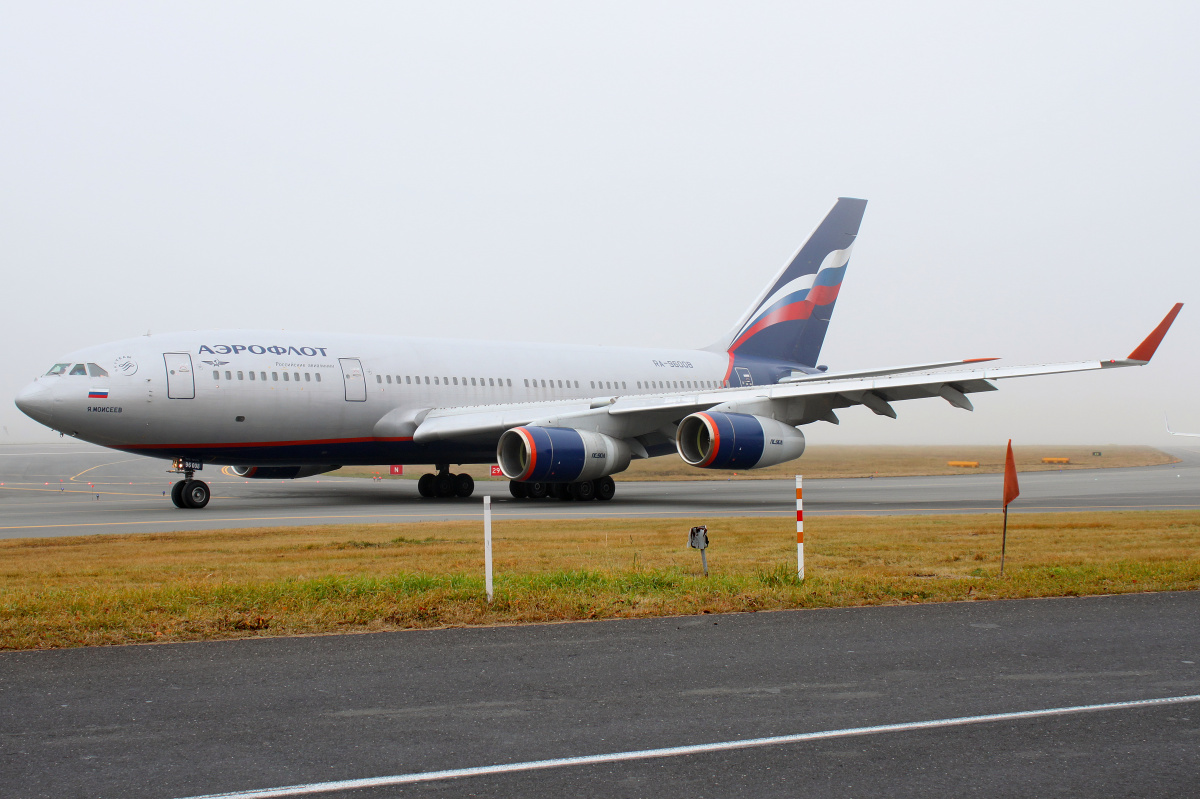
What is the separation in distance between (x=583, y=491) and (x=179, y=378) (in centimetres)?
964

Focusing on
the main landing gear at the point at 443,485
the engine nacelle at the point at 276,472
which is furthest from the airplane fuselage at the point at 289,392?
the engine nacelle at the point at 276,472

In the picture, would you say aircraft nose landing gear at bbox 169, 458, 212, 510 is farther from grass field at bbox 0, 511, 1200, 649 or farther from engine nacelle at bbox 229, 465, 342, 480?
grass field at bbox 0, 511, 1200, 649

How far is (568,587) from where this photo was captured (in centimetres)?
935

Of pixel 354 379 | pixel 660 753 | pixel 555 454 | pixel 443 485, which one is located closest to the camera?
pixel 660 753

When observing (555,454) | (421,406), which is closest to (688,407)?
(555,454)

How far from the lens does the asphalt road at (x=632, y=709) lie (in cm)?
423

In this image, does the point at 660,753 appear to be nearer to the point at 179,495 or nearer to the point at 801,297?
the point at 179,495

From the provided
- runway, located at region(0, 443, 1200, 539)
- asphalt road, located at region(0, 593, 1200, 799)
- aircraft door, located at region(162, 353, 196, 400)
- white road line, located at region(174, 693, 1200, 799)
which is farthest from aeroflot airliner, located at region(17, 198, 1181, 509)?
white road line, located at region(174, 693, 1200, 799)

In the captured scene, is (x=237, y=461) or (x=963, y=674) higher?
(x=237, y=461)

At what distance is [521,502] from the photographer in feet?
81.4

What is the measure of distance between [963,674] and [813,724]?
5.24ft

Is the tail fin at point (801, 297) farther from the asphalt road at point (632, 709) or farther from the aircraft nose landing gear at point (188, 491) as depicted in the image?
the asphalt road at point (632, 709)

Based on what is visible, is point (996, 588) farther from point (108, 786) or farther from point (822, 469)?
point (822, 469)

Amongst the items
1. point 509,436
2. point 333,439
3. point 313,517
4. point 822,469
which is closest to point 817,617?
point 313,517
